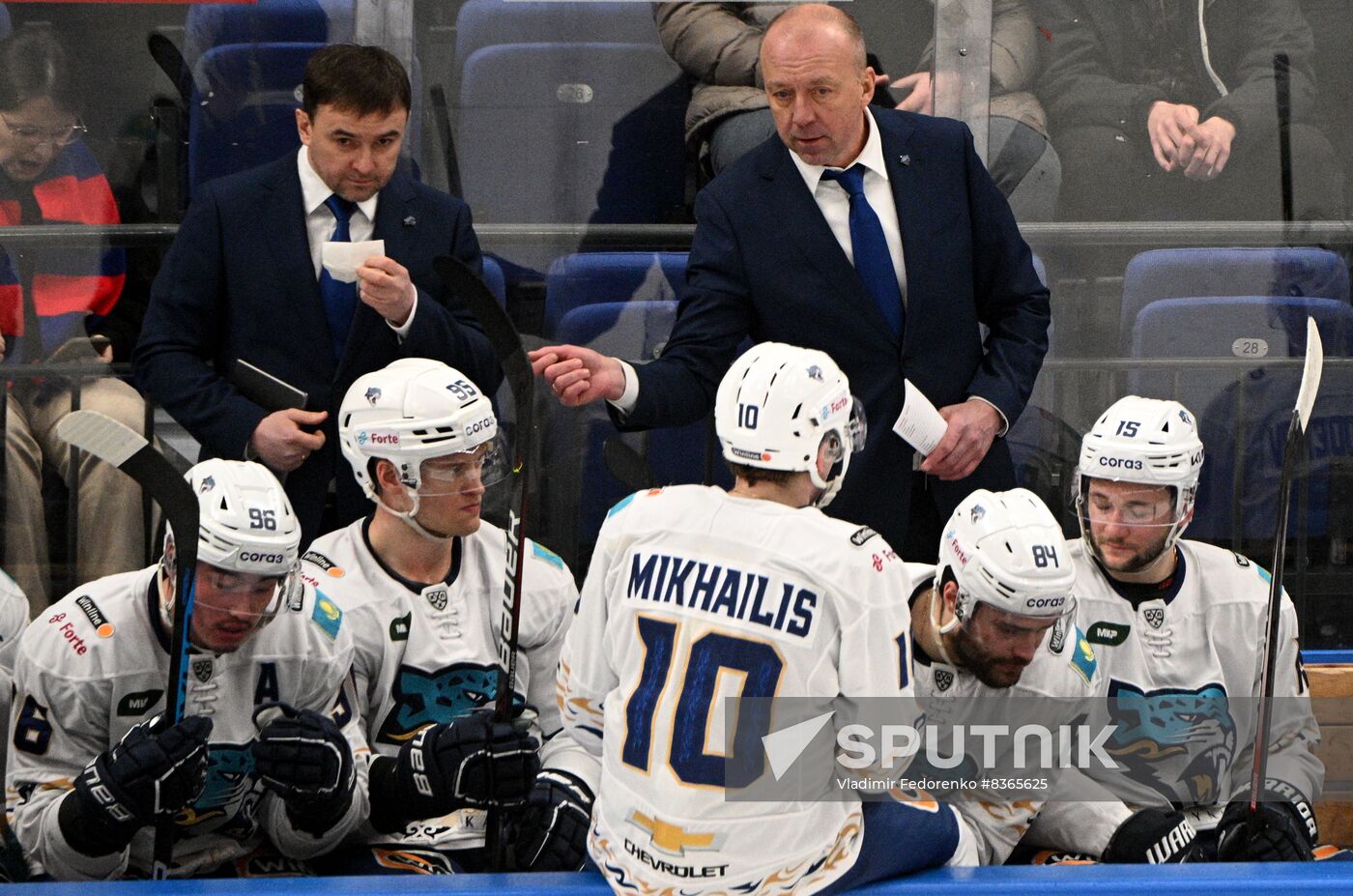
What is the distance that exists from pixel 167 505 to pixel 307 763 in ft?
1.48

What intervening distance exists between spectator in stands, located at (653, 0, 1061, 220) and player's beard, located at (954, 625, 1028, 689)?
Result: 4.45 feet

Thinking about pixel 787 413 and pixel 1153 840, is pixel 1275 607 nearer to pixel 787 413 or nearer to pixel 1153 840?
pixel 1153 840

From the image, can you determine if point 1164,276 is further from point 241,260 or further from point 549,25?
point 241,260

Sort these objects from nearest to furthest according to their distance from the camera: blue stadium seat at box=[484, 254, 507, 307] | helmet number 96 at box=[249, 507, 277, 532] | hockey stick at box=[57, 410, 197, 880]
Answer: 1. hockey stick at box=[57, 410, 197, 880]
2. helmet number 96 at box=[249, 507, 277, 532]
3. blue stadium seat at box=[484, 254, 507, 307]

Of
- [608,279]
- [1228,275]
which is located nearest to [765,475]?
[608,279]

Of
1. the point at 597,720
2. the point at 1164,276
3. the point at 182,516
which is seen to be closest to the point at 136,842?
the point at 182,516

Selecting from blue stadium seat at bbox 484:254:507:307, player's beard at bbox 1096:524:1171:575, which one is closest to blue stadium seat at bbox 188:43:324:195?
blue stadium seat at bbox 484:254:507:307

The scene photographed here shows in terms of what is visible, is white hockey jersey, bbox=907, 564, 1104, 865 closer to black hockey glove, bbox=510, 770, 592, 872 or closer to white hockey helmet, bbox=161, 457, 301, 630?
black hockey glove, bbox=510, 770, 592, 872

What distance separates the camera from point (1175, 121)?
13.5 ft

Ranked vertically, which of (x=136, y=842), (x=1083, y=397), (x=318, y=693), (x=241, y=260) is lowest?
(x=136, y=842)

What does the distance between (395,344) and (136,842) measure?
1.00 meters

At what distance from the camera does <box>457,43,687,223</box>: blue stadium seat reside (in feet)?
13.4

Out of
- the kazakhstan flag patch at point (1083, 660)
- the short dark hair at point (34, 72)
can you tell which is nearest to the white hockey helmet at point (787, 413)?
the kazakhstan flag patch at point (1083, 660)

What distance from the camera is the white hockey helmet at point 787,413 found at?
2426mm
